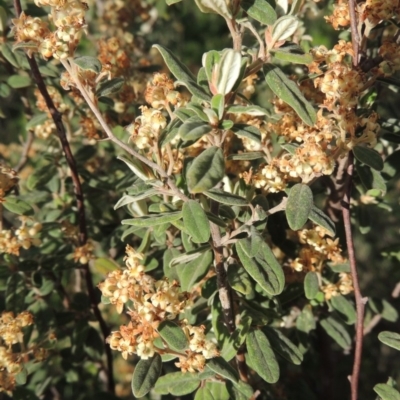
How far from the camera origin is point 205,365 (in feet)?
4.63

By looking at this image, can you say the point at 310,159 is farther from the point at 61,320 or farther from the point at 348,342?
the point at 61,320

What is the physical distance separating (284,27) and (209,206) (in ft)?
1.56

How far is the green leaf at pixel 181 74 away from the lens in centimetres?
126

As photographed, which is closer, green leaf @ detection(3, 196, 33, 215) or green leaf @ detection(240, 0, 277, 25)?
green leaf @ detection(240, 0, 277, 25)

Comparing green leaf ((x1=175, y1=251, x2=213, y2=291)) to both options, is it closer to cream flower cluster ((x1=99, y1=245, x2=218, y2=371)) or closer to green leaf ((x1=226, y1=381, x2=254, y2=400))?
cream flower cluster ((x1=99, y1=245, x2=218, y2=371))

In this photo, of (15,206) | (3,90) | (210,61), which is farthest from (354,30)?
(3,90)

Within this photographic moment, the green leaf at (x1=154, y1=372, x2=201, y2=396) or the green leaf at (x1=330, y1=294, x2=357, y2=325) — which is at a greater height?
the green leaf at (x1=330, y1=294, x2=357, y2=325)

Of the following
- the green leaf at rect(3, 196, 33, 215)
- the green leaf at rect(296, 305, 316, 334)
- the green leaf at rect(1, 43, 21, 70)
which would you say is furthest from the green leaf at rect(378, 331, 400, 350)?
the green leaf at rect(1, 43, 21, 70)

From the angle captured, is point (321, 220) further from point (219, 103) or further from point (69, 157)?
point (69, 157)

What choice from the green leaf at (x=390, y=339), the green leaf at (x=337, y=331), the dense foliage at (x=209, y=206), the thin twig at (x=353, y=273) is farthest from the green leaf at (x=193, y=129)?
the green leaf at (x=337, y=331)

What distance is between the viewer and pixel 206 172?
1142mm

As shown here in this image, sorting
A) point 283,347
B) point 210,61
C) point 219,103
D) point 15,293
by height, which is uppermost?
point 210,61

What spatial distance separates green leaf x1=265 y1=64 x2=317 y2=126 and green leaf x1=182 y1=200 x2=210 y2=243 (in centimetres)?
30

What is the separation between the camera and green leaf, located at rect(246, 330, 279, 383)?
146cm
